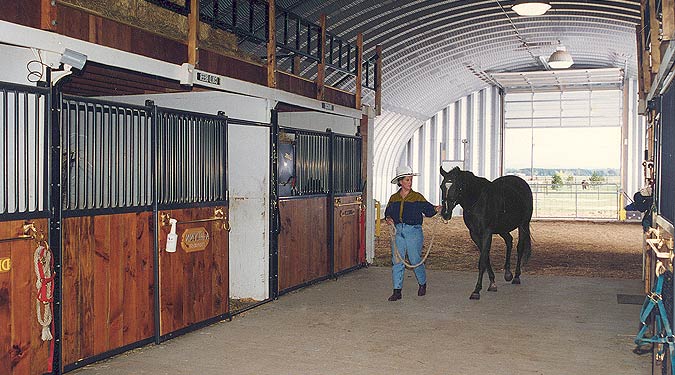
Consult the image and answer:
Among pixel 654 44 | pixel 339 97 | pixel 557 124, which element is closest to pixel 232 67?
pixel 339 97

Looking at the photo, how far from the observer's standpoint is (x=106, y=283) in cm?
509

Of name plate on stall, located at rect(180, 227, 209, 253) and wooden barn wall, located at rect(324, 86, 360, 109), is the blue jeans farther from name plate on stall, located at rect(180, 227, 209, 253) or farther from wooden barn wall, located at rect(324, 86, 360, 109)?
wooden barn wall, located at rect(324, 86, 360, 109)

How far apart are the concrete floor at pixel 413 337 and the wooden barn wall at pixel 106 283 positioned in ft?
0.53

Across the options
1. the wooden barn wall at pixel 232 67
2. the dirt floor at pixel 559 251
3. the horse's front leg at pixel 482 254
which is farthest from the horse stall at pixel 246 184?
the horse's front leg at pixel 482 254

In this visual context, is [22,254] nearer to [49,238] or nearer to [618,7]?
[49,238]

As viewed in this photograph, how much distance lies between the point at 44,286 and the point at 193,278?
1.78 m

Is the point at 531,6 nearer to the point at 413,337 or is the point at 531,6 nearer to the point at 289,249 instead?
the point at 289,249

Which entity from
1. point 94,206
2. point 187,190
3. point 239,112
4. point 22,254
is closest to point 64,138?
point 94,206

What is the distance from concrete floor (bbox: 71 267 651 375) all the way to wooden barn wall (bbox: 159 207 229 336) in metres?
0.17

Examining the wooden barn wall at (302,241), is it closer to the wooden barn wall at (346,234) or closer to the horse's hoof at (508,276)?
the wooden barn wall at (346,234)

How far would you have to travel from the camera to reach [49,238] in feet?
14.8

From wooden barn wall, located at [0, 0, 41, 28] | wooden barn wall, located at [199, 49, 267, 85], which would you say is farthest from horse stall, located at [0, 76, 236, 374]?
wooden barn wall, located at [199, 49, 267, 85]

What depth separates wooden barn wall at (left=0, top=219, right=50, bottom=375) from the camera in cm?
419

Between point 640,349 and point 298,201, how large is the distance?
4097 mm
